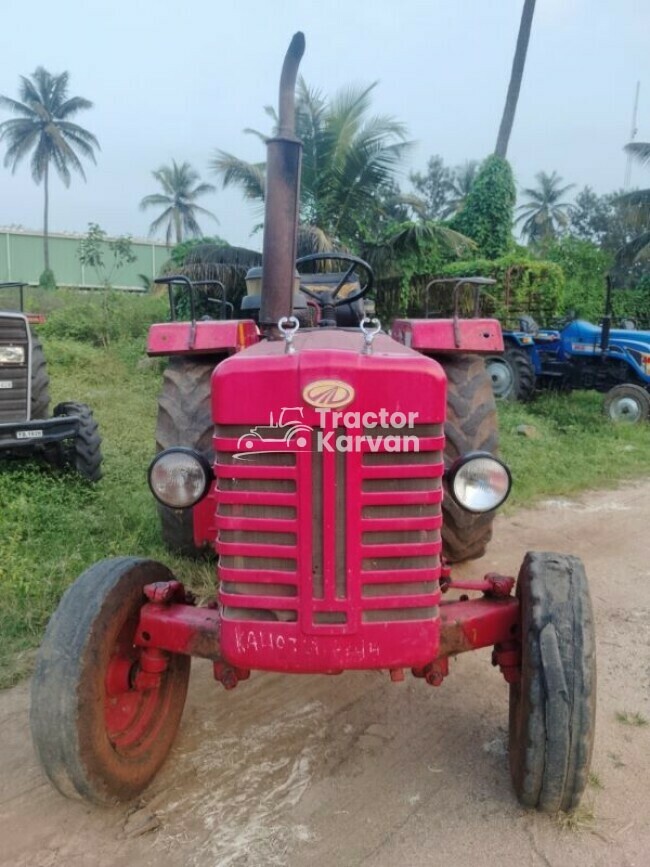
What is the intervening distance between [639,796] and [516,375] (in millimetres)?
9187

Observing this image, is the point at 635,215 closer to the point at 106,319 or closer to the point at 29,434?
the point at 106,319

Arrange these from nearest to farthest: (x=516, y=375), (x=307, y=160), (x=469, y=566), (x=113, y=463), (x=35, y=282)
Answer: (x=469, y=566), (x=113, y=463), (x=516, y=375), (x=307, y=160), (x=35, y=282)

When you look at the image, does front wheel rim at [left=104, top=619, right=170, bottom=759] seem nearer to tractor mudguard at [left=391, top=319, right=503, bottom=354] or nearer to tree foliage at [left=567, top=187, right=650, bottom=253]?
tractor mudguard at [left=391, top=319, right=503, bottom=354]

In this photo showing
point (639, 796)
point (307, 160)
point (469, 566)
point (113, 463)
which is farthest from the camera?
point (307, 160)

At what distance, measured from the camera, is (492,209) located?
1741cm

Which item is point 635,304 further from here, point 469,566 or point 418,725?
point 418,725

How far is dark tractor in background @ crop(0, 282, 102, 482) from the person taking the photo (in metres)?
5.71

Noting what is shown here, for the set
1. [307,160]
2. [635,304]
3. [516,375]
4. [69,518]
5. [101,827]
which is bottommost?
[101,827]

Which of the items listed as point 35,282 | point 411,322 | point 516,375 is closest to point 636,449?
point 516,375

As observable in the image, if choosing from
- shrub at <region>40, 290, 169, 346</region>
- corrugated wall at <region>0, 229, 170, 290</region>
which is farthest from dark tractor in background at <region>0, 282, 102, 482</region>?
corrugated wall at <region>0, 229, 170, 290</region>

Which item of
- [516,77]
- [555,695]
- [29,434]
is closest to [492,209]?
[516,77]

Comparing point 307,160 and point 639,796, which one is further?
point 307,160

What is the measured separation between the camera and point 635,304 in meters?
21.5

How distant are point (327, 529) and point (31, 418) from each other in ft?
16.3
